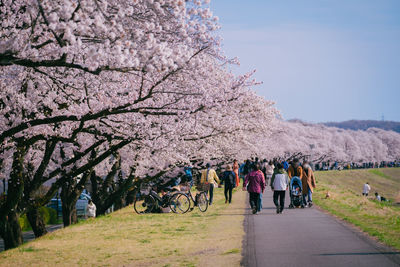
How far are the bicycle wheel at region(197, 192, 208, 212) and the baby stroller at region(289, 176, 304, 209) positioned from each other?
3.44 m

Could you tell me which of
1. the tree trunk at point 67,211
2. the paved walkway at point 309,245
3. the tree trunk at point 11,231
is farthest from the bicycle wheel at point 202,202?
the tree trunk at point 11,231

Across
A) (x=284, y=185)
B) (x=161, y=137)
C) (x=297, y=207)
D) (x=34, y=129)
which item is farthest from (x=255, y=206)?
(x=34, y=129)

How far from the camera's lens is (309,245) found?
10.7 meters

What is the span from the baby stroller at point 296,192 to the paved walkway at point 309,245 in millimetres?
3657

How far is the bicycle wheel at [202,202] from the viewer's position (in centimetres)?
2002

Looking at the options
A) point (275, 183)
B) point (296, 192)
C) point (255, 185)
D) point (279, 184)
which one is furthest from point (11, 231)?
point (296, 192)

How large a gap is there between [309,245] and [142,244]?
414cm

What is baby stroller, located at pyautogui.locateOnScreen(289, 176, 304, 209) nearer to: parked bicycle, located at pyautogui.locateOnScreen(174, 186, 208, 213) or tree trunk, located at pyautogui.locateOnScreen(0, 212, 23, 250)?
parked bicycle, located at pyautogui.locateOnScreen(174, 186, 208, 213)

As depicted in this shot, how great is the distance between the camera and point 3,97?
43.4 ft

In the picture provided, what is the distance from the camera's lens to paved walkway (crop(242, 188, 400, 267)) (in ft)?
29.2

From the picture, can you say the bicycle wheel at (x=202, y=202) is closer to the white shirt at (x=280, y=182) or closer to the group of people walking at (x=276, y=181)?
the group of people walking at (x=276, y=181)

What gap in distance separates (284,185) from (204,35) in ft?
27.9

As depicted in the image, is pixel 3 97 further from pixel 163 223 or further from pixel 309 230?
pixel 309 230

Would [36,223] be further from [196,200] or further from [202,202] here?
[202,202]
